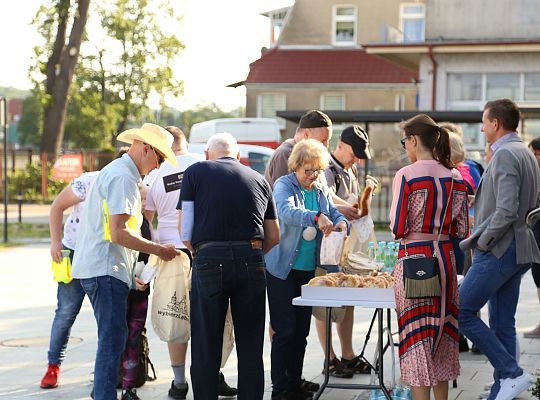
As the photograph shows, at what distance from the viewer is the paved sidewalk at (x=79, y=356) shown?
8695 mm

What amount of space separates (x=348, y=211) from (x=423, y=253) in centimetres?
175

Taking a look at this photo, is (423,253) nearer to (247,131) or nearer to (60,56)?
(247,131)

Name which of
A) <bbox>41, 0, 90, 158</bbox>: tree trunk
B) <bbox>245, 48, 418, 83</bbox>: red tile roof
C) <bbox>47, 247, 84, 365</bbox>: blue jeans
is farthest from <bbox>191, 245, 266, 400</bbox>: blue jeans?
<bbox>245, 48, 418, 83</bbox>: red tile roof

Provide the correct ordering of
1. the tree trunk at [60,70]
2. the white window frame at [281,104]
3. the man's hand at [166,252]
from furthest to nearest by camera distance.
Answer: the white window frame at [281,104] → the tree trunk at [60,70] → the man's hand at [166,252]

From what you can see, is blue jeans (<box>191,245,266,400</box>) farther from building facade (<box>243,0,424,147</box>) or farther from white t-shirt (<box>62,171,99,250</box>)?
building facade (<box>243,0,424,147</box>)

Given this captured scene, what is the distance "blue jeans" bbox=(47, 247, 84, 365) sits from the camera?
881 cm

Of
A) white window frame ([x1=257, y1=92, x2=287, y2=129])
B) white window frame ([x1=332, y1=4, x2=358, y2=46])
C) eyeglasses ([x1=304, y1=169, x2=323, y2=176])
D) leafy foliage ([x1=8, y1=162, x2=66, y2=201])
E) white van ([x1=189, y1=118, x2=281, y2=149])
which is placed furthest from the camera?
white window frame ([x1=332, y1=4, x2=358, y2=46])

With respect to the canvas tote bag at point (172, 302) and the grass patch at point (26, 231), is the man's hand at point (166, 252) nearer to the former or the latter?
the canvas tote bag at point (172, 302)

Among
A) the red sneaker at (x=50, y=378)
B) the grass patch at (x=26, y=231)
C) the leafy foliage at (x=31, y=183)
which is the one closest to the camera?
the red sneaker at (x=50, y=378)

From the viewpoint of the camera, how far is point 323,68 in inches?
1940

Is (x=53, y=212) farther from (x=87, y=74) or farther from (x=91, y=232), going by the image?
(x=87, y=74)

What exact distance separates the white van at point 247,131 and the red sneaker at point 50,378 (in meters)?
27.9

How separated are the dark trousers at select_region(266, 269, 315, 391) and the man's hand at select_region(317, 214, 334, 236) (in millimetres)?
642

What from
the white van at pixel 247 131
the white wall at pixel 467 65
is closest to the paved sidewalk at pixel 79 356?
the white wall at pixel 467 65
